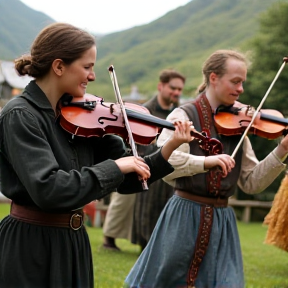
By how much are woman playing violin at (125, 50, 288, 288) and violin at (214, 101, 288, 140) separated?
46 millimetres

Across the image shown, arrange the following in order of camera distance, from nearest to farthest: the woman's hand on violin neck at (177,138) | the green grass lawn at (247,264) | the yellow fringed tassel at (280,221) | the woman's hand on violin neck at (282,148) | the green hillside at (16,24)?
1. the woman's hand on violin neck at (177,138)
2. the green hillside at (16,24)
3. the woman's hand on violin neck at (282,148)
4. the green grass lawn at (247,264)
5. the yellow fringed tassel at (280,221)

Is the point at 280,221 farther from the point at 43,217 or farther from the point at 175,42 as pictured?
the point at 175,42

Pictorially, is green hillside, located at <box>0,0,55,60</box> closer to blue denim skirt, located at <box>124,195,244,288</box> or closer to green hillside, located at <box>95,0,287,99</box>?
blue denim skirt, located at <box>124,195,244,288</box>

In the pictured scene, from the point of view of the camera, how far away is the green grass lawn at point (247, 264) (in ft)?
19.6

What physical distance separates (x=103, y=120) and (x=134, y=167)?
1.58 ft

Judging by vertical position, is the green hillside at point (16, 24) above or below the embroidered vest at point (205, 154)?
above

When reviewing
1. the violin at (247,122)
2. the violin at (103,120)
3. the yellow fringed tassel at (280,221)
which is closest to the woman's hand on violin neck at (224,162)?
the violin at (103,120)

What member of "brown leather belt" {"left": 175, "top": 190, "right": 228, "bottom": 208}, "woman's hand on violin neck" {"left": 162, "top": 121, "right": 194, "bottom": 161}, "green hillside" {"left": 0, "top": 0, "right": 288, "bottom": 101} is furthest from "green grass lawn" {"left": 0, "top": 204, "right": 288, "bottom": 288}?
"green hillside" {"left": 0, "top": 0, "right": 288, "bottom": 101}

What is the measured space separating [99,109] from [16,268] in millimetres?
814

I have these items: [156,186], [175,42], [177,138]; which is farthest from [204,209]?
[175,42]

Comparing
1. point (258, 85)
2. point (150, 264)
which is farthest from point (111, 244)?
point (258, 85)

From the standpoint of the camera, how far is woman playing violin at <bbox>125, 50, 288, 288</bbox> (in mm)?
3934

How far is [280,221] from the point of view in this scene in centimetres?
623

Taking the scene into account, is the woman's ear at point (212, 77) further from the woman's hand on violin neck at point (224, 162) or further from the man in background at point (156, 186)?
the man in background at point (156, 186)
